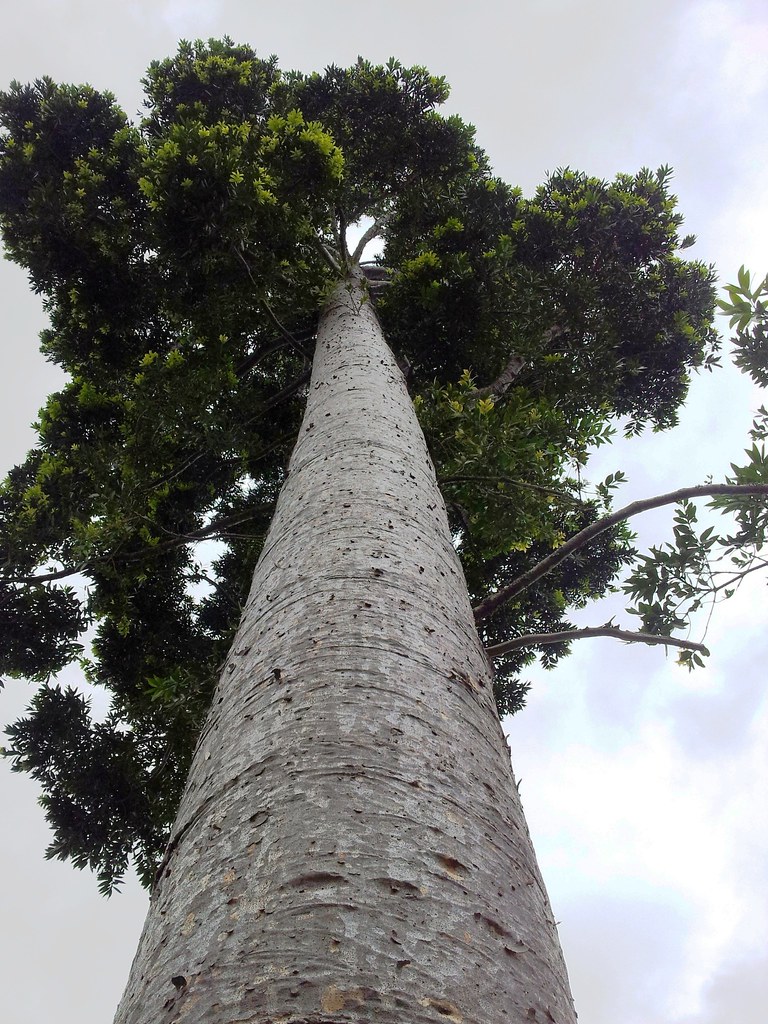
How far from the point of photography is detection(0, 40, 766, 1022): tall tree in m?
1.21

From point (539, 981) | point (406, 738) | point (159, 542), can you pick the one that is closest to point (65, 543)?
point (159, 542)

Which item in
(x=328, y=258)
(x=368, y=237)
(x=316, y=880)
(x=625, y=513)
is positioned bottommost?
(x=316, y=880)

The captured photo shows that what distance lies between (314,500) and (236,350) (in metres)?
4.56

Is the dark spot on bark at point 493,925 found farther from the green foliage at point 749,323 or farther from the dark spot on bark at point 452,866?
the green foliage at point 749,323

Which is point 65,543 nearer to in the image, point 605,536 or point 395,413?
point 395,413

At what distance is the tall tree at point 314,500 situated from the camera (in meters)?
1.21

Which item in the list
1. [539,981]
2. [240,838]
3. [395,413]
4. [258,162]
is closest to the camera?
[539,981]

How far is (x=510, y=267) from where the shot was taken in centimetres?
A: 701

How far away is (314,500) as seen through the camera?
2.79 metres

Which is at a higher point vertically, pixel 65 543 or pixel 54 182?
→ pixel 54 182

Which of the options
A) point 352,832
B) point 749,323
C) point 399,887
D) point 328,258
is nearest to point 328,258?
point 328,258

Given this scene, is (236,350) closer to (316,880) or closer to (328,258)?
(328,258)

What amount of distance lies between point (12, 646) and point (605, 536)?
6.19 meters

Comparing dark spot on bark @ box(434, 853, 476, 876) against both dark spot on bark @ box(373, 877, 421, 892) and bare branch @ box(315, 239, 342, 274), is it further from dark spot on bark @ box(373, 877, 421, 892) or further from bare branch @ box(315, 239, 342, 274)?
bare branch @ box(315, 239, 342, 274)
